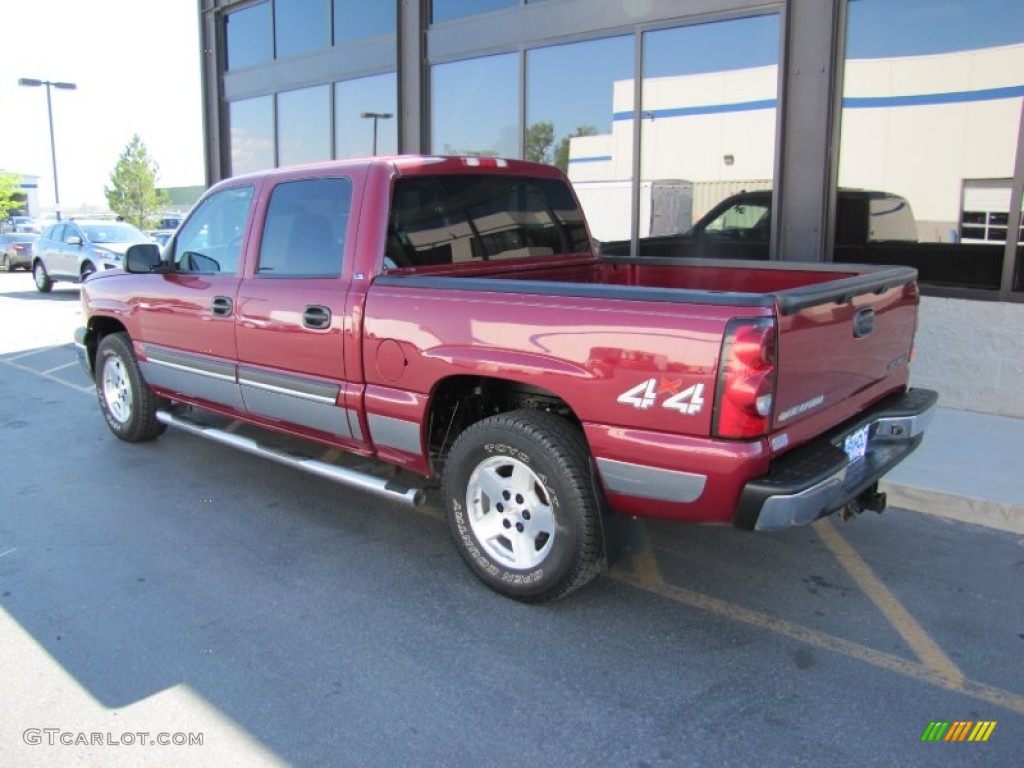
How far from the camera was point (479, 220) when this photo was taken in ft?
15.1

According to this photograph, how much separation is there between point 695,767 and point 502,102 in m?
9.16

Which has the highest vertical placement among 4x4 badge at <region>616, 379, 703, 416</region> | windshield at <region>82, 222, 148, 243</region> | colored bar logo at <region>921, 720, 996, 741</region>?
windshield at <region>82, 222, 148, 243</region>

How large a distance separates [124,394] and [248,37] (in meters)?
10.7

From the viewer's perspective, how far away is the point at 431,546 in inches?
173

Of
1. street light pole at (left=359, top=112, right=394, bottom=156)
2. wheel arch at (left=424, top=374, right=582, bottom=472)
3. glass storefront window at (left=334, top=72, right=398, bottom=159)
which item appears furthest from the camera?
street light pole at (left=359, top=112, right=394, bottom=156)

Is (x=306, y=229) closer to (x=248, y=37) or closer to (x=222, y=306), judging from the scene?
(x=222, y=306)

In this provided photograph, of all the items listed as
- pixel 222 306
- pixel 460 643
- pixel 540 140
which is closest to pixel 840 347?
pixel 460 643

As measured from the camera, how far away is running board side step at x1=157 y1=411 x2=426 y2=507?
13.0 feet

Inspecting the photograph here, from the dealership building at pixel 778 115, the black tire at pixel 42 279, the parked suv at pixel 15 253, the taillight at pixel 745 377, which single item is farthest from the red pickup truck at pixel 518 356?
the parked suv at pixel 15 253

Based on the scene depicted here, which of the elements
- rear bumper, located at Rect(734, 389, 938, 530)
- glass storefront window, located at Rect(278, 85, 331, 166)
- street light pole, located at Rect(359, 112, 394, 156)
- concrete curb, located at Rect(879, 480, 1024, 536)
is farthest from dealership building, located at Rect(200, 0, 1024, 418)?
rear bumper, located at Rect(734, 389, 938, 530)

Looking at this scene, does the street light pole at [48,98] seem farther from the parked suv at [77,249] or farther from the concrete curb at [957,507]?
the concrete curb at [957,507]

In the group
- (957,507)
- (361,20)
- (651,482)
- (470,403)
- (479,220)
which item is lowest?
(957,507)

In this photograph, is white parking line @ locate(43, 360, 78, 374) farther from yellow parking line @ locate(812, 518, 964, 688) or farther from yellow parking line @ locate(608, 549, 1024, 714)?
yellow parking line @ locate(812, 518, 964, 688)

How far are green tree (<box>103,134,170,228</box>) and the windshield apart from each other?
26.7 meters
